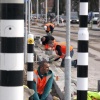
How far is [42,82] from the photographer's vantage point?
27.3 ft

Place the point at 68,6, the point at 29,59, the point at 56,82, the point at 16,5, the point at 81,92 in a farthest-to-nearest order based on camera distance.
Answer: the point at 56,82 < the point at 29,59 < the point at 68,6 < the point at 81,92 < the point at 16,5

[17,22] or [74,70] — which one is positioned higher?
[17,22]

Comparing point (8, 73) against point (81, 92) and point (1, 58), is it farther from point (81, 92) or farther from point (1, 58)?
point (81, 92)

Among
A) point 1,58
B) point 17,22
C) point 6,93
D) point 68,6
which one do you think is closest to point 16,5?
point 17,22

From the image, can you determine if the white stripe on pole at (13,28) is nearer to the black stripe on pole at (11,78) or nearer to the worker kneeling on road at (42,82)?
the black stripe on pole at (11,78)

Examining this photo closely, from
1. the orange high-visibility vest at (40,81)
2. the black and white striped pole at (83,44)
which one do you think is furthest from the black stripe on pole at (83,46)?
the orange high-visibility vest at (40,81)

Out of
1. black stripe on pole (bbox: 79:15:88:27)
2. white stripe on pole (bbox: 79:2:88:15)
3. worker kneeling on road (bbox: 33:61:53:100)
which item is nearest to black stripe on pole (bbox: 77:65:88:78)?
black stripe on pole (bbox: 79:15:88:27)

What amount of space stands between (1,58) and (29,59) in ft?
15.6

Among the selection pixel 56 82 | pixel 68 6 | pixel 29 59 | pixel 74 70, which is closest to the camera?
pixel 68 6

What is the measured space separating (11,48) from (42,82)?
4.19 m

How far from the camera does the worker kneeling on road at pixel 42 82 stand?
26.5 feet

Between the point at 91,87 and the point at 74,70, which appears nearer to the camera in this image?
the point at 91,87

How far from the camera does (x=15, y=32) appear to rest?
13.7 ft

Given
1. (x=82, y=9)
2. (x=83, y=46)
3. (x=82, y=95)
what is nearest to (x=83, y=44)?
A: (x=83, y=46)
